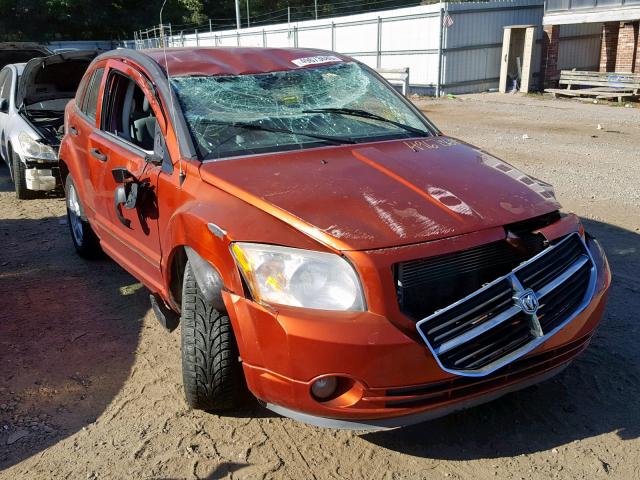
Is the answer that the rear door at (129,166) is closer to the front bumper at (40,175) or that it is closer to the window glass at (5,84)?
the front bumper at (40,175)

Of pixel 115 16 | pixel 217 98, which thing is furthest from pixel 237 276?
pixel 115 16

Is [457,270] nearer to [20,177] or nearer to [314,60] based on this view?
[314,60]

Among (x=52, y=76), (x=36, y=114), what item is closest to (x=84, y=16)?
(x=52, y=76)

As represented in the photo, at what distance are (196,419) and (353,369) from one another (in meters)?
1.17

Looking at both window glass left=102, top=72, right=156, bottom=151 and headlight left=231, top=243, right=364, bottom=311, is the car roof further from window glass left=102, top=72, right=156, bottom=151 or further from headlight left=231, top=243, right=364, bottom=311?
headlight left=231, top=243, right=364, bottom=311

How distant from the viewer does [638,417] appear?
3.08 m

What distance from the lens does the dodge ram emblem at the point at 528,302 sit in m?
2.59

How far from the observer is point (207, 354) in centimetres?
288

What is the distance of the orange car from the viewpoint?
8.06 feet

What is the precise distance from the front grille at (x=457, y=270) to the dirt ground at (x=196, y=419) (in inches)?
31.6

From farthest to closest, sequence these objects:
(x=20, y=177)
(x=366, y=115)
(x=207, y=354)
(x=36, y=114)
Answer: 1. (x=36, y=114)
2. (x=20, y=177)
3. (x=366, y=115)
4. (x=207, y=354)

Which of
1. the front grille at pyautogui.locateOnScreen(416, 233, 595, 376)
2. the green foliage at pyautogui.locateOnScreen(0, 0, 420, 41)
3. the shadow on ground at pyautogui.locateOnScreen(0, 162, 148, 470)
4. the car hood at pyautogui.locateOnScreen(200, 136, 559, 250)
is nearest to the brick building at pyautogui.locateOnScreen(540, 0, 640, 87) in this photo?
the car hood at pyautogui.locateOnScreen(200, 136, 559, 250)

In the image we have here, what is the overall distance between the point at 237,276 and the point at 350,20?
22541 millimetres

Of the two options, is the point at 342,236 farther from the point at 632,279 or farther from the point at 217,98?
the point at 632,279
